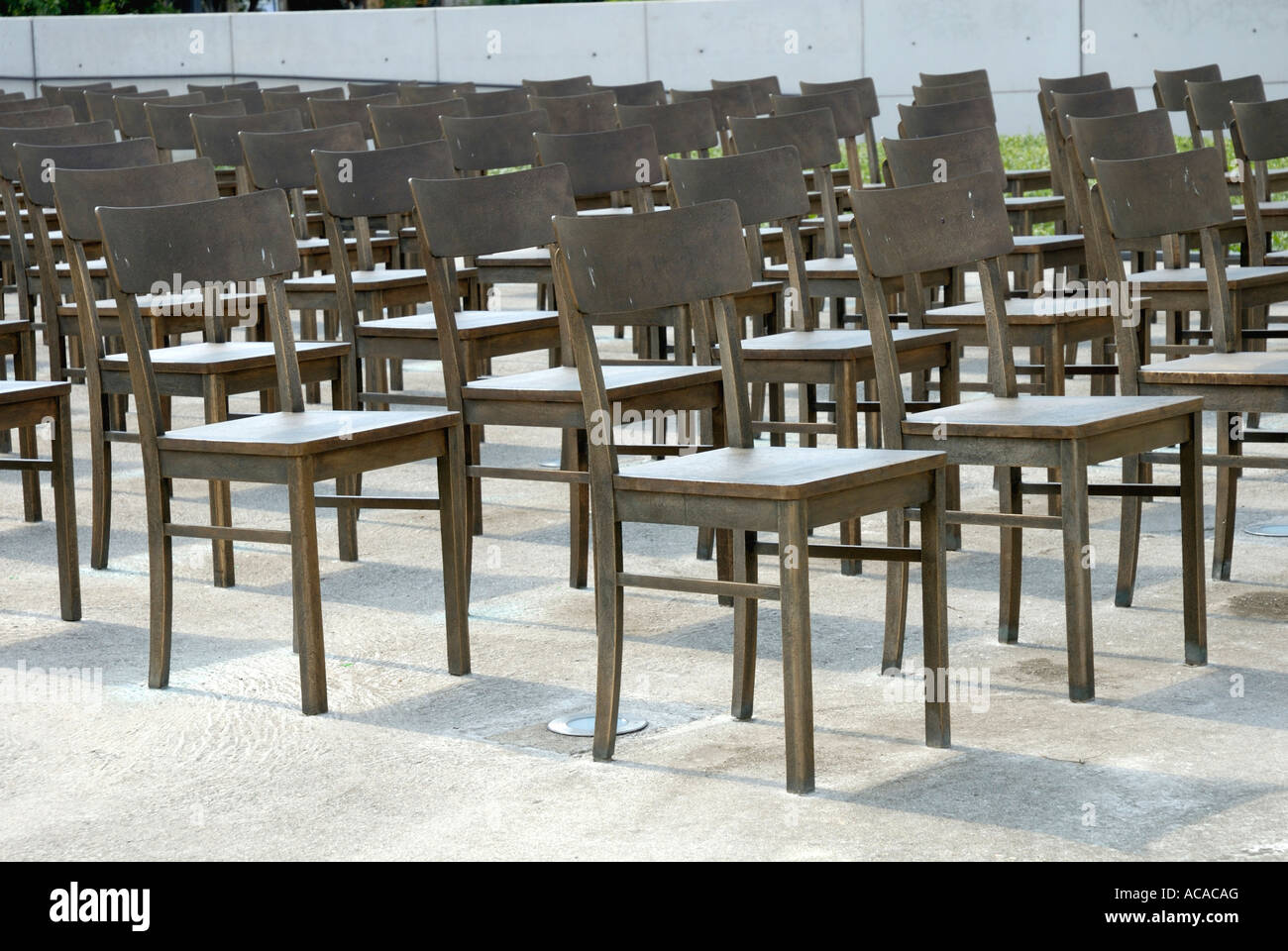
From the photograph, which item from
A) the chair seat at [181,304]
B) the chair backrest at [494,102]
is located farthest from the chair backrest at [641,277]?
the chair backrest at [494,102]

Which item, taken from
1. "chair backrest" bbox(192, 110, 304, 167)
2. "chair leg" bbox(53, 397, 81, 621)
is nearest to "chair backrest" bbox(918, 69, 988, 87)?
"chair backrest" bbox(192, 110, 304, 167)

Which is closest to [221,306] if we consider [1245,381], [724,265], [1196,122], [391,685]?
[391,685]

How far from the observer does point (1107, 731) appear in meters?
3.37

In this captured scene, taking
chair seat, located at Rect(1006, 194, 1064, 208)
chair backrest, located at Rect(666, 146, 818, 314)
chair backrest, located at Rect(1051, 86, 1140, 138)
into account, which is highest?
chair backrest, located at Rect(1051, 86, 1140, 138)

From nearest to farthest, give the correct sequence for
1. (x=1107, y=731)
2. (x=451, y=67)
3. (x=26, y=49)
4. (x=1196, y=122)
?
(x=1107, y=731)
(x=1196, y=122)
(x=451, y=67)
(x=26, y=49)

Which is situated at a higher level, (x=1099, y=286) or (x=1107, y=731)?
(x=1099, y=286)

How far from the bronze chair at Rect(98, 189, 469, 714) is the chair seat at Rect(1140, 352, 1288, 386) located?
4.67 feet

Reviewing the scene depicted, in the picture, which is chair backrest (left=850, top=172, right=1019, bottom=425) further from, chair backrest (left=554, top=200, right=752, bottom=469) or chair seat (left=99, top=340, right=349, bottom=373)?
chair seat (left=99, top=340, right=349, bottom=373)

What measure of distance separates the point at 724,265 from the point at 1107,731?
3.41 ft

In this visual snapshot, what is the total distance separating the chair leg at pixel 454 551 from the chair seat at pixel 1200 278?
1935 mm

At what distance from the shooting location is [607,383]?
4090mm

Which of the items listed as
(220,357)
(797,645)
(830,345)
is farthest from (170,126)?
(797,645)

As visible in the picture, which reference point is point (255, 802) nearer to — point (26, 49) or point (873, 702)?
point (873, 702)

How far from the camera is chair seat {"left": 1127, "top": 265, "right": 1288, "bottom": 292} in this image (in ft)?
15.7
